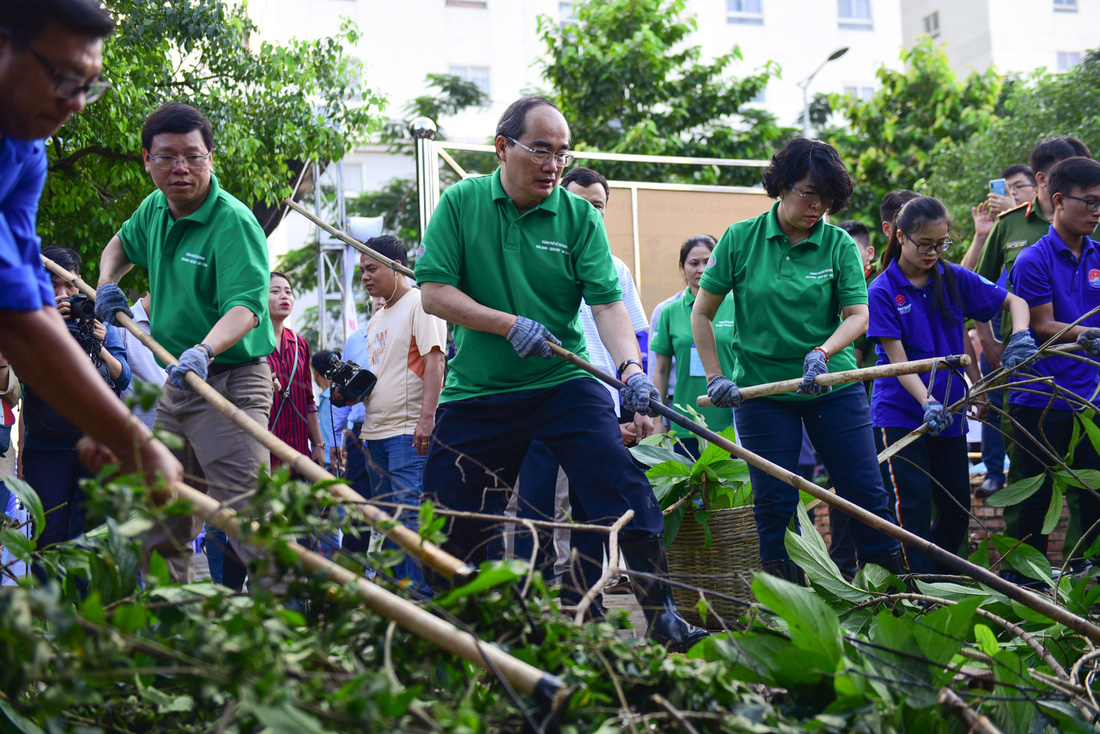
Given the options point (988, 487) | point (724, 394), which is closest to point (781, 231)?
point (724, 394)

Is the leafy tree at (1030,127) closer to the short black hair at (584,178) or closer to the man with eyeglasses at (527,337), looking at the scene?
the short black hair at (584,178)

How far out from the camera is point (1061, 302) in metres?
5.23

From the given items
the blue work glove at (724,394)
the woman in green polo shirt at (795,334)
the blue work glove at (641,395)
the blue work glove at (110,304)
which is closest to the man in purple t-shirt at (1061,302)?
the woman in green polo shirt at (795,334)

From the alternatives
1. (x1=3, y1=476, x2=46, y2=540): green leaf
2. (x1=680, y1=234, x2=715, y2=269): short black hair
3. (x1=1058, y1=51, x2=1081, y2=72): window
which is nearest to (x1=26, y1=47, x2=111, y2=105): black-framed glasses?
(x1=3, y1=476, x2=46, y2=540): green leaf

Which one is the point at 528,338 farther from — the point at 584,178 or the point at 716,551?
the point at 584,178

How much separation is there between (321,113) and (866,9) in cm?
2697

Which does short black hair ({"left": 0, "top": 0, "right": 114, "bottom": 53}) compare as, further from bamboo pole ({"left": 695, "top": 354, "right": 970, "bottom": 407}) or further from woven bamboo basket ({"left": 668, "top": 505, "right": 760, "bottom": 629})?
woven bamboo basket ({"left": 668, "top": 505, "right": 760, "bottom": 629})

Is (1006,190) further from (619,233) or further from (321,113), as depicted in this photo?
(321,113)

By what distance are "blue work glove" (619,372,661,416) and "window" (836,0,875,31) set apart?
33770 millimetres

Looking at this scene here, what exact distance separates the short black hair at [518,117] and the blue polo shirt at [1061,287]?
2.71 meters

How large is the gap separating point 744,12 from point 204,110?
2539 cm

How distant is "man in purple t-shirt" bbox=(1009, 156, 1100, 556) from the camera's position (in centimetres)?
507

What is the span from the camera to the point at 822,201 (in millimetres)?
4371

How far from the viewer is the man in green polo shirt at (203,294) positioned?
157 inches
